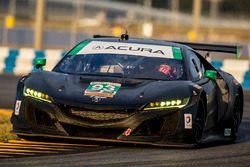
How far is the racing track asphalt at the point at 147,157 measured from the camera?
8.55 meters

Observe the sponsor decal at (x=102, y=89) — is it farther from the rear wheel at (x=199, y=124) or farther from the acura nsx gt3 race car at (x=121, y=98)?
the rear wheel at (x=199, y=124)

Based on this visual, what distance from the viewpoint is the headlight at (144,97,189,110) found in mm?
9766

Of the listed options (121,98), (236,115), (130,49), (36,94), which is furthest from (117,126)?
(236,115)

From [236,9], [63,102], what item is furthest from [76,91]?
[236,9]

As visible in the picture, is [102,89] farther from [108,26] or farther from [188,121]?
[108,26]

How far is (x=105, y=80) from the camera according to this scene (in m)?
10.4

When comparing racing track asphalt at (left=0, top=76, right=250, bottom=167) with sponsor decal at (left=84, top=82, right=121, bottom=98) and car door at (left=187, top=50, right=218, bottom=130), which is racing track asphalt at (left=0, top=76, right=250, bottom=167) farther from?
sponsor decal at (left=84, top=82, right=121, bottom=98)

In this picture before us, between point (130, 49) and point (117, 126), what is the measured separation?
1836 mm

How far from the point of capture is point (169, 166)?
8.46 meters

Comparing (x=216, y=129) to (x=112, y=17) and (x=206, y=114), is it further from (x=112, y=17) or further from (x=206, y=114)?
(x=112, y=17)

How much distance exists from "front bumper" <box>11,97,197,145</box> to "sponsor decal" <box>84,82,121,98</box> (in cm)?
30

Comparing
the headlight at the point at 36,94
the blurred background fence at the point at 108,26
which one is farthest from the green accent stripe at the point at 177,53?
the blurred background fence at the point at 108,26

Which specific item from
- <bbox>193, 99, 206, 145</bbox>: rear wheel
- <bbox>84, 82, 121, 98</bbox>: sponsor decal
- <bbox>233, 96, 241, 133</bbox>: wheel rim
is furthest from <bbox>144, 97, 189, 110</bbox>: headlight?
<bbox>233, 96, 241, 133</bbox>: wheel rim

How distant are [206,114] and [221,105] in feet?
3.03
